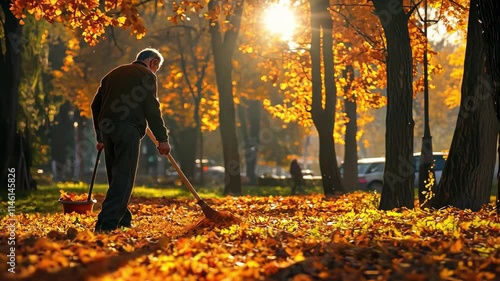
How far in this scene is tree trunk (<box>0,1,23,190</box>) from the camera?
21.0 metres

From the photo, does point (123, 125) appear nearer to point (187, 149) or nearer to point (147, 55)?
point (147, 55)

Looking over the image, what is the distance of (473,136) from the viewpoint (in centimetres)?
1272

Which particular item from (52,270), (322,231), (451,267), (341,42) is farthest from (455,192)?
(341,42)

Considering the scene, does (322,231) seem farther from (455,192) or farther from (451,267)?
(455,192)

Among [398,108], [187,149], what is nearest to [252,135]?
[187,149]

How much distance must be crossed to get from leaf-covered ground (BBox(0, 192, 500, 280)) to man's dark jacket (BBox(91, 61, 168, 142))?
1148mm

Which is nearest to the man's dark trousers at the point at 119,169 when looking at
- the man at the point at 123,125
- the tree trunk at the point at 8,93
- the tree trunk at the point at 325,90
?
the man at the point at 123,125

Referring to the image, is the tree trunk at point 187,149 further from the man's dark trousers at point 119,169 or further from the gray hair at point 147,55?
the man's dark trousers at point 119,169

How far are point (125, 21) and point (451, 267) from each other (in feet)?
27.3

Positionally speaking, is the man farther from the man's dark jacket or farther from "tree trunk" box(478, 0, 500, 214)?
"tree trunk" box(478, 0, 500, 214)

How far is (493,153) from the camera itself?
12.9 meters

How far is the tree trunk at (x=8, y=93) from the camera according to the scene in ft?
68.8

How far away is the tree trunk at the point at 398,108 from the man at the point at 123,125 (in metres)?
5.32

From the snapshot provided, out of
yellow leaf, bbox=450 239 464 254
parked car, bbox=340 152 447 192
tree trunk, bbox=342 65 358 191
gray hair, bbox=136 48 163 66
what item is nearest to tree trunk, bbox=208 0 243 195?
tree trunk, bbox=342 65 358 191
